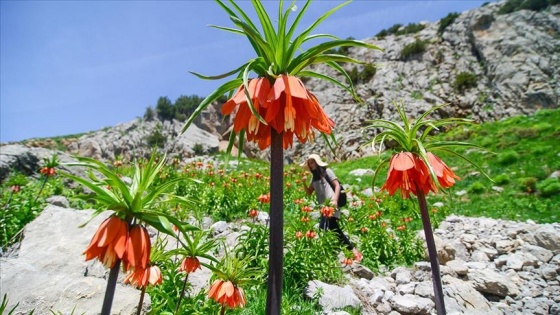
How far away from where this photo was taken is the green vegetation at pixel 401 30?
37.8 meters

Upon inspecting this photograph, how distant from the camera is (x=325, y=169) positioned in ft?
21.0

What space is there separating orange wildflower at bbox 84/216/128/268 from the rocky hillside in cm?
2159

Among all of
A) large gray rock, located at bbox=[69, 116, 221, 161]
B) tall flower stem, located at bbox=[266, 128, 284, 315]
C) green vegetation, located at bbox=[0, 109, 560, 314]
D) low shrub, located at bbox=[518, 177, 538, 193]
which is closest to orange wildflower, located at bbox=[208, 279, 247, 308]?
green vegetation, located at bbox=[0, 109, 560, 314]

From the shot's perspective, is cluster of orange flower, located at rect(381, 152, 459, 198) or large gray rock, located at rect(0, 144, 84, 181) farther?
large gray rock, located at rect(0, 144, 84, 181)

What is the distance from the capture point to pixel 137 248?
1.33 metres

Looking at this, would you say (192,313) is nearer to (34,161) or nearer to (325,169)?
(325,169)

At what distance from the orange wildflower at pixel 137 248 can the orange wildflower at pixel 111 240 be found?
0.8 inches

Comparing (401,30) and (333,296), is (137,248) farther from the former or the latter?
(401,30)

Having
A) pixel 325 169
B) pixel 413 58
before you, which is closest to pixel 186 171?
pixel 325 169

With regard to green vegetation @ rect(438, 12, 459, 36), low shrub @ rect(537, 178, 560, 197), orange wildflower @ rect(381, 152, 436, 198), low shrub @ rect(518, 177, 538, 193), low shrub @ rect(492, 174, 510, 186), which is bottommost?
orange wildflower @ rect(381, 152, 436, 198)

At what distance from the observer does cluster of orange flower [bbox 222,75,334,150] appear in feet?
4.43

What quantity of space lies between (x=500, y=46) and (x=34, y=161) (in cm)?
3333

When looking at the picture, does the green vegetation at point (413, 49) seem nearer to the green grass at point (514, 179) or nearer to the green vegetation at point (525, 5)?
the green vegetation at point (525, 5)

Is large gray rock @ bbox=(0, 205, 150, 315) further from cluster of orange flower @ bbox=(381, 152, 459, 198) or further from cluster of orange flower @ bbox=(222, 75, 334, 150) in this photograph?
cluster of orange flower @ bbox=(381, 152, 459, 198)
